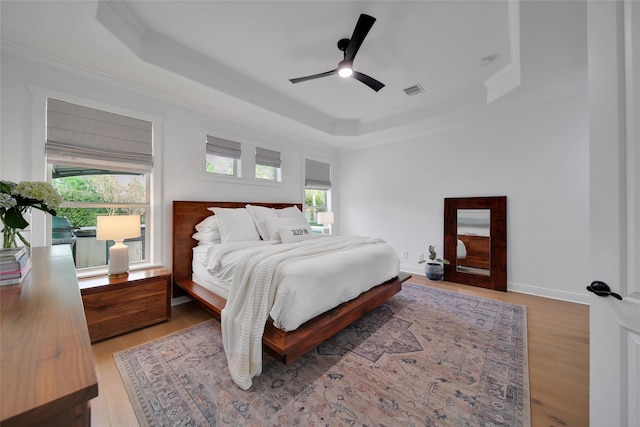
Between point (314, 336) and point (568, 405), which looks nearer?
point (568, 405)

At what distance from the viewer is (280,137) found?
4.44 meters

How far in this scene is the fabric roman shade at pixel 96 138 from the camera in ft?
7.84

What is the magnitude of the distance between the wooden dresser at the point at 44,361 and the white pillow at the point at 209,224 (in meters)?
2.24

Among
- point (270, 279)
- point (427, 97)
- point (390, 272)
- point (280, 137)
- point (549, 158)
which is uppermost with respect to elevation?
point (427, 97)

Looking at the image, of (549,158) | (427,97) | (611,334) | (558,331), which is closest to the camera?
(611,334)

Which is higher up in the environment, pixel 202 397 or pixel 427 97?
pixel 427 97

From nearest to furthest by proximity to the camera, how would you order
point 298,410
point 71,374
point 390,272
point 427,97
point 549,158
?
point 71,374 < point 298,410 < point 390,272 < point 549,158 < point 427,97

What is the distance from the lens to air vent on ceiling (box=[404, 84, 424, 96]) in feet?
11.1

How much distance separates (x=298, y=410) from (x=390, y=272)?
73.8 inches

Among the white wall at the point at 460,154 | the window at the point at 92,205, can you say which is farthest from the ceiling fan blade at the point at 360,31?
the window at the point at 92,205

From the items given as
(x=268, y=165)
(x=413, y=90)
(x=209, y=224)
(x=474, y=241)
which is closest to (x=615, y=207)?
(x=413, y=90)

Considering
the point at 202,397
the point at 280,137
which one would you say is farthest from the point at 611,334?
the point at 280,137

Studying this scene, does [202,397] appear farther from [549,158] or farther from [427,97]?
[549,158]

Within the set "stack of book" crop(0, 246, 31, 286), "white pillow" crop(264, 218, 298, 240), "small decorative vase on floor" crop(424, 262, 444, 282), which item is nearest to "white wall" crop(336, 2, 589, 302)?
"small decorative vase on floor" crop(424, 262, 444, 282)
